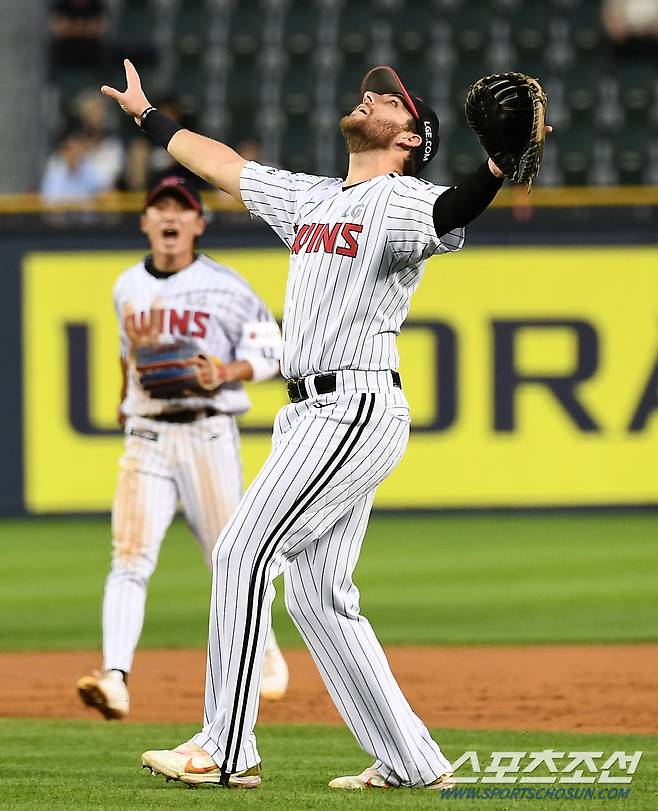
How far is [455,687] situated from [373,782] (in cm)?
269

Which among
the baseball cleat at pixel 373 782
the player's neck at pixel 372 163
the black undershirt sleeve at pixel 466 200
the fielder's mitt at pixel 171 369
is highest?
the player's neck at pixel 372 163

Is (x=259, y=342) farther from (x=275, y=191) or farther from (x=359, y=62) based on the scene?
(x=359, y=62)

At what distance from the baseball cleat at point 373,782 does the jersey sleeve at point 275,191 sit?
1.48 m

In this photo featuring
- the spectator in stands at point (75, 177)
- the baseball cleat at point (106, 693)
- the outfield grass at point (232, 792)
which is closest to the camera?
the outfield grass at point (232, 792)

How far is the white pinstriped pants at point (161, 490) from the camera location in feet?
21.6

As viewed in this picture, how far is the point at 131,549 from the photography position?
6609 mm

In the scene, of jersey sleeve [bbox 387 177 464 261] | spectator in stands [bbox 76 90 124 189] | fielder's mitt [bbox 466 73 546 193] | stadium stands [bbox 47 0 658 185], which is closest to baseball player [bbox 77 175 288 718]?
jersey sleeve [bbox 387 177 464 261]

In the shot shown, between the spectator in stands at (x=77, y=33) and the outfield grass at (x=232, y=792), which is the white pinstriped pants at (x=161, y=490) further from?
the spectator in stands at (x=77, y=33)

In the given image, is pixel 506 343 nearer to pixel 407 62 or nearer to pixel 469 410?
pixel 469 410

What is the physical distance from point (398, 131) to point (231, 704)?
62.6 inches

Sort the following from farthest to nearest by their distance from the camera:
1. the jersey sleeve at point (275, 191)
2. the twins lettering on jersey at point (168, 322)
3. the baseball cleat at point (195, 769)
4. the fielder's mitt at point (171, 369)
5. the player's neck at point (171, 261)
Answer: the player's neck at point (171, 261)
the twins lettering on jersey at point (168, 322)
the fielder's mitt at point (171, 369)
the jersey sleeve at point (275, 191)
the baseball cleat at point (195, 769)

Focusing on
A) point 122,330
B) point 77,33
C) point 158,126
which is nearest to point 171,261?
point 122,330

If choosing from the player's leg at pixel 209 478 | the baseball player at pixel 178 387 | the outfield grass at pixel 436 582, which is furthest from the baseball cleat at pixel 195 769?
the outfield grass at pixel 436 582

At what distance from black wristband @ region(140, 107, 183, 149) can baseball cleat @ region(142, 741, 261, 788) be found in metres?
1.70
